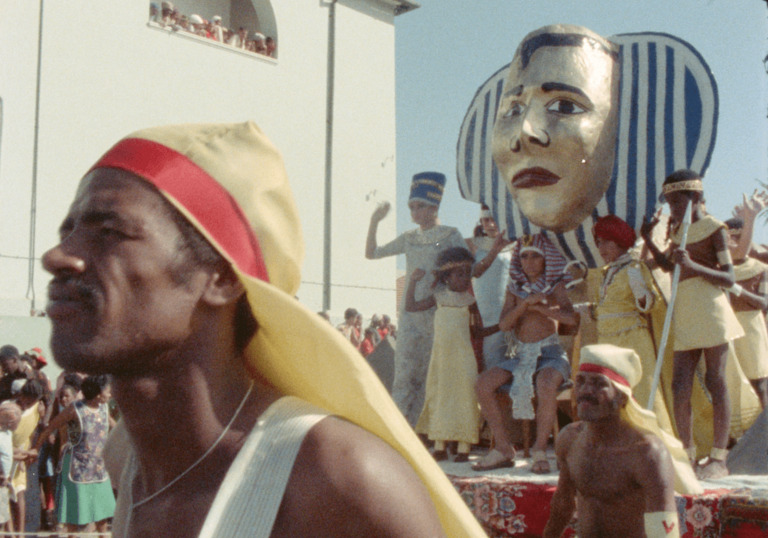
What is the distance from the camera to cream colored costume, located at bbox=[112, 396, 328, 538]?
3.04 feet

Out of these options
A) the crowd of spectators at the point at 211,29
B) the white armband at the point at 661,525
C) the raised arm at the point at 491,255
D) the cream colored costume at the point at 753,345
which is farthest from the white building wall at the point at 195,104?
the white armband at the point at 661,525

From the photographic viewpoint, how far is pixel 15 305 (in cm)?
1222

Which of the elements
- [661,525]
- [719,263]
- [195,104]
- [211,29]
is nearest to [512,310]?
[719,263]

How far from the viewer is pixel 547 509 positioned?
10.9ft

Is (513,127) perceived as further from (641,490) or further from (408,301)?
(641,490)

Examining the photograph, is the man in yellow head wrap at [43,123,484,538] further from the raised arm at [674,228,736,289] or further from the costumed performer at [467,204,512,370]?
the costumed performer at [467,204,512,370]

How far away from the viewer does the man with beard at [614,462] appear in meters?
2.67

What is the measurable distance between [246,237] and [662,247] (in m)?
4.11

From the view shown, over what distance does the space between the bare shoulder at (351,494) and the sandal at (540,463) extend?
2888mm

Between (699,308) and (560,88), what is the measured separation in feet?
4.34

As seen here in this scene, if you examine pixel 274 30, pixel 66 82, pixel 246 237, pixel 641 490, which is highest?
pixel 274 30

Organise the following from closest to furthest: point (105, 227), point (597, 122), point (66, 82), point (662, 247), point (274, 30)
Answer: point (105, 227), point (597, 122), point (662, 247), point (66, 82), point (274, 30)

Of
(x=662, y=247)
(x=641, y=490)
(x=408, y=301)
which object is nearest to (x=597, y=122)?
(x=662, y=247)

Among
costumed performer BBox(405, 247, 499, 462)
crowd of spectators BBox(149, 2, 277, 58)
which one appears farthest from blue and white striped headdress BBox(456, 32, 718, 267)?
crowd of spectators BBox(149, 2, 277, 58)
